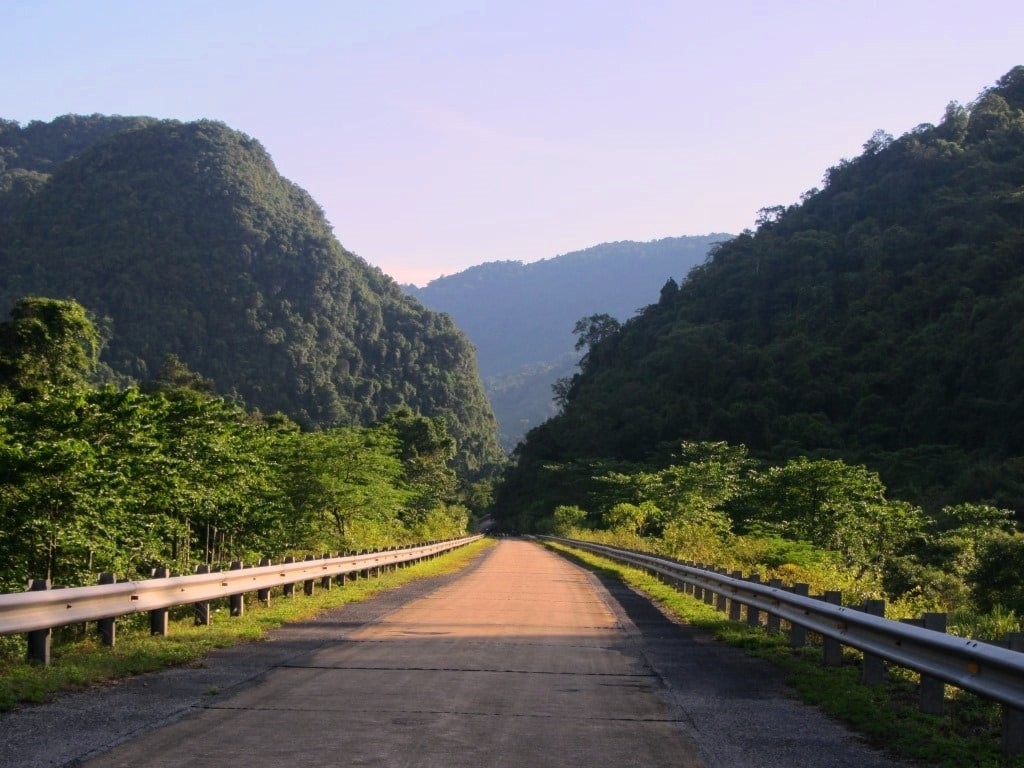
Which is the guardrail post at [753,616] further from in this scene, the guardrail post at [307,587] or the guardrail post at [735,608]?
the guardrail post at [307,587]

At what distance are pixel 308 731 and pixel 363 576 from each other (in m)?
17.3

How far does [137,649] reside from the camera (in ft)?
32.7

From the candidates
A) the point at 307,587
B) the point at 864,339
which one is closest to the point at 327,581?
the point at 307,587

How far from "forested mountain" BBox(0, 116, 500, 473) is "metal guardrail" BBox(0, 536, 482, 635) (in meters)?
120

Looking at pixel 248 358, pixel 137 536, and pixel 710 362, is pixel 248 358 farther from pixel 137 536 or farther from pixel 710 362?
pixel 137 536

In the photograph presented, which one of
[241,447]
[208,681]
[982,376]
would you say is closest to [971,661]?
[208,681]

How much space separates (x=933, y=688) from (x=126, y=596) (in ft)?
23.1

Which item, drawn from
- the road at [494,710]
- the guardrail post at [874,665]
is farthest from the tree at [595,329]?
the guardrail post at [874,665]

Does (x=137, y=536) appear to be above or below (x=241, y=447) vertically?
below

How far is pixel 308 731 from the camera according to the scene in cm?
667

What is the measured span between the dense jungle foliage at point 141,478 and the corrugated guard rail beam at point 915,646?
7523 mm

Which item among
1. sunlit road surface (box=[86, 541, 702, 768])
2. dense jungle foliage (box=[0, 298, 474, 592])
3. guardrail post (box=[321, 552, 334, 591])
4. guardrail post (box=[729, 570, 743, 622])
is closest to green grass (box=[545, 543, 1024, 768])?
sunlit road surface (box=[86, 541, 702, 768])

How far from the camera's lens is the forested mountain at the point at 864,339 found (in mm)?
86438

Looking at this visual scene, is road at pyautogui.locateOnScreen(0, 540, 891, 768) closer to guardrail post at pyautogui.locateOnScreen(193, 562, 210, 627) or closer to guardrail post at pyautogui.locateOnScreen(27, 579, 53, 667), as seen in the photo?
guardrail post at pyautogui.locateOnScreen(27, 579, 53, 667)
